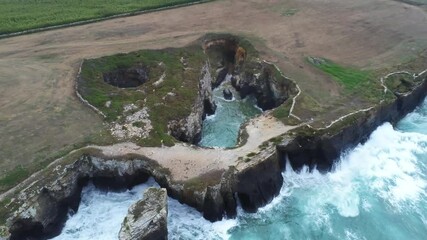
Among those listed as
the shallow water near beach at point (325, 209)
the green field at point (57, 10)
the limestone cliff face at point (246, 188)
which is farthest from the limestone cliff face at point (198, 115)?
the green field at point (57, 10)

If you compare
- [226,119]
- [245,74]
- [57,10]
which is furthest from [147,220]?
[57,10]

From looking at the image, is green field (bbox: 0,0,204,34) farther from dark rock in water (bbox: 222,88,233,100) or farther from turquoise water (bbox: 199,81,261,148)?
dark rock in water (bbox: 222,88,233,100)

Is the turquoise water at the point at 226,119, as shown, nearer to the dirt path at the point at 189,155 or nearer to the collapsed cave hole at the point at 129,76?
the dirt path at the point at 189,155

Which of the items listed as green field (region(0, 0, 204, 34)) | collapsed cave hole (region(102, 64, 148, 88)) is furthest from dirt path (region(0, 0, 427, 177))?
collapsed cave hole (region(102, 64, 148, 88))

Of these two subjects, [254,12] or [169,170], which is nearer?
[169,170]

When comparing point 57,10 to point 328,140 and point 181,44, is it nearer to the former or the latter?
point 181,44

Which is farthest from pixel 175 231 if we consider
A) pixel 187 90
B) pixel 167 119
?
pixel 187 90

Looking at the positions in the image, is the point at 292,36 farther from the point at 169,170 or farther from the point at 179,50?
the point at 169,170

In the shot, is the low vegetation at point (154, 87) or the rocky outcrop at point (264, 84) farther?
the rocky outcrop at point (264, 84)
